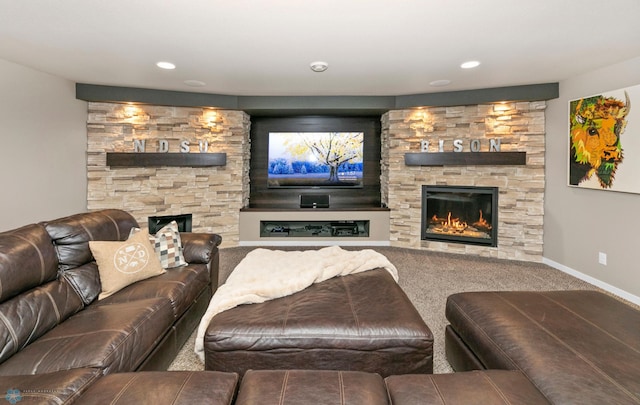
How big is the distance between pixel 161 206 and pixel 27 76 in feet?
6.82

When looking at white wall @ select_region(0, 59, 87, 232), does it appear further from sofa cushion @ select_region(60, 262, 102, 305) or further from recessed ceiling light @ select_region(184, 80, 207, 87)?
sofa cushion @ select_region(60, 262, 102, 305)

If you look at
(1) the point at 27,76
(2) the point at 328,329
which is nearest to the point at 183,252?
(2) the point at 328,329

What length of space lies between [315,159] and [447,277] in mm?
2890

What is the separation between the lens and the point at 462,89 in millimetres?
4469

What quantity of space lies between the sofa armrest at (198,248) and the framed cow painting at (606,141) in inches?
159

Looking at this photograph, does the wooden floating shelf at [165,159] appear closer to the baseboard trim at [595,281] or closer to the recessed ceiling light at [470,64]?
the recessed ceiling light at [470,64]

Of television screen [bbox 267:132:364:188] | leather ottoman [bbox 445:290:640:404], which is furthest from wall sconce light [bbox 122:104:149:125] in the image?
leather ottoman [bbox 445:290:640:404]

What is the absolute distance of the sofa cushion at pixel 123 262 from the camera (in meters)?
2.18

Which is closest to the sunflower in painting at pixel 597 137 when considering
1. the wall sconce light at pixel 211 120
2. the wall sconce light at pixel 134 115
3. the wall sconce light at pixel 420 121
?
the wall sconce light at pixel 420 121

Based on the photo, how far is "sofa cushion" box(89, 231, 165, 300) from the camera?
2.18m

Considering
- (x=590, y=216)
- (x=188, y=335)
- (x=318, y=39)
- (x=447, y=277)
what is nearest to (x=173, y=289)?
(x=188, y=335)

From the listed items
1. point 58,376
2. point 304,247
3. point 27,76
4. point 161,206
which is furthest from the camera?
point 304,247

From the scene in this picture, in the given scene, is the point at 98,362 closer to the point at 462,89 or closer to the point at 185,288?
the point at 185,288

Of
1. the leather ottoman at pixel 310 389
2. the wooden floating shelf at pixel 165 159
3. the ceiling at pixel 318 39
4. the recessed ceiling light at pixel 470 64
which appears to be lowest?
the leather ottoman at pixel 310 389
